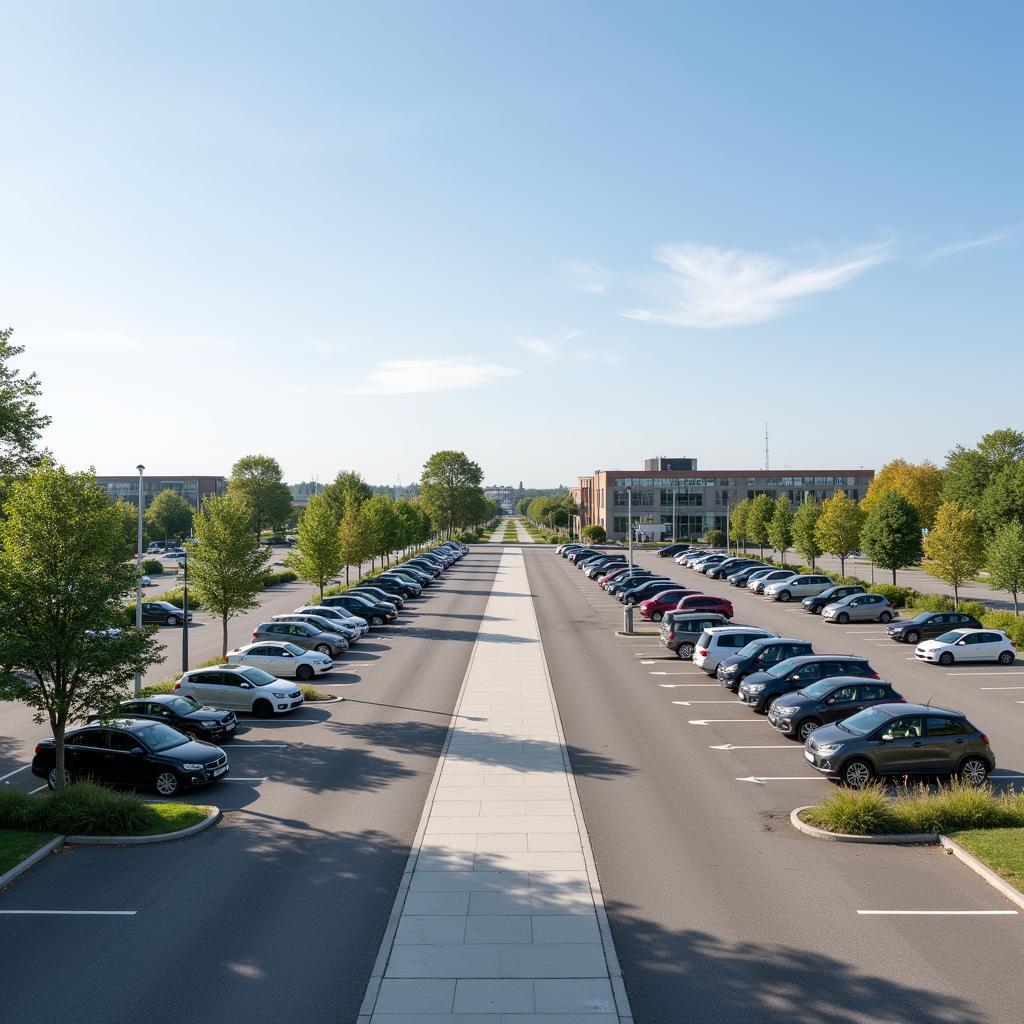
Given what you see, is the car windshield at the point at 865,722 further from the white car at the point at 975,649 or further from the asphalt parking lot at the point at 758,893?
the white car at the point at 975,649

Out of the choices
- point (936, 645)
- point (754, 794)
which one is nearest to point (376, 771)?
point (754, 794)

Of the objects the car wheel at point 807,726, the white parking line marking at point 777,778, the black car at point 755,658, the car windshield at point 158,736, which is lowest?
the white parking line marking at point 777,778

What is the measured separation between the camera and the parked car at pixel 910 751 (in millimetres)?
16828

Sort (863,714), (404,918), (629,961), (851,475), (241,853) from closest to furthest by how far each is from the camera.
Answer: (629,961) < (404,918) < (241,853) < (863,714) < (851,475)

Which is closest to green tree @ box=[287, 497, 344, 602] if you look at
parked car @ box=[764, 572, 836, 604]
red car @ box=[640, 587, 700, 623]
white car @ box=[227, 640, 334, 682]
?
white car @ box=[227, 640, 334, 682]

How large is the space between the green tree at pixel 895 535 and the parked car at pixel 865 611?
24.5ft

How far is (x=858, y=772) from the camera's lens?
16.8 meters

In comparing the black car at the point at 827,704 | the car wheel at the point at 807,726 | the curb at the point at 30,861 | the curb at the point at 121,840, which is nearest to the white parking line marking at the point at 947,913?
the black car at the point at 827,704

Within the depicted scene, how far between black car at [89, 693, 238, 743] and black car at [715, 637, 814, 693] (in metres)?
14.1

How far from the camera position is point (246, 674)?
77.4 ft

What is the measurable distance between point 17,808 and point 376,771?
654 cm

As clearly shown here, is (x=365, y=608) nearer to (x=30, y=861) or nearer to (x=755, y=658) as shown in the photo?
(x=755, y=658)

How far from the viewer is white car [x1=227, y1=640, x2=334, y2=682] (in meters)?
27.9

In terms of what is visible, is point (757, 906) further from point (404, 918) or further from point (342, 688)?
point (342, 688)
